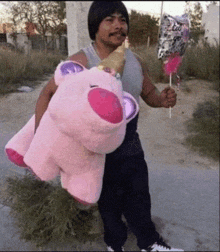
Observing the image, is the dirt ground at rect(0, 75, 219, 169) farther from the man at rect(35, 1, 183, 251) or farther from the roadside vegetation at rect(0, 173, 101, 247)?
the roadside vegetation at rect(0, 173, 101, 247)

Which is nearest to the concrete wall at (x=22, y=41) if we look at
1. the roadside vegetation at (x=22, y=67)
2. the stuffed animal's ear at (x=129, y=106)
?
the roadside vegetation at (x=22, y=67)

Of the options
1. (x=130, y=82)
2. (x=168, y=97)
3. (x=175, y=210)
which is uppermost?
(x=130, y=82)

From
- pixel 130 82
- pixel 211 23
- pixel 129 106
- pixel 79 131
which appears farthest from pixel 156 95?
pixel 211 23

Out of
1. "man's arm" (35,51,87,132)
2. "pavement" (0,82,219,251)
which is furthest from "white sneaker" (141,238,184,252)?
"man's arm" (35,51,87,132)

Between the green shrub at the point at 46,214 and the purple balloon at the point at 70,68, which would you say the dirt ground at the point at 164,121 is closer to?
the purple balloon at the point at 70,68

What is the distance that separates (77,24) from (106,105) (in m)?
0.39

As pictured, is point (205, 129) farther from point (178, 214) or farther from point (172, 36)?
point (172, 36)

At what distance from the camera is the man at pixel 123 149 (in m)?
1.08

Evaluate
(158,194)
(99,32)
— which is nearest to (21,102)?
(99,32)

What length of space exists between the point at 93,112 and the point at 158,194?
1.58m

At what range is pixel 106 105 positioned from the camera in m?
0.85

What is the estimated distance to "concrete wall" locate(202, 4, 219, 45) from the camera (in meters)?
7.54

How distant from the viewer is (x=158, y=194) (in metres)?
2.23

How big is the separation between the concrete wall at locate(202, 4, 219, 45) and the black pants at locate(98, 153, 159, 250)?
7122mm
